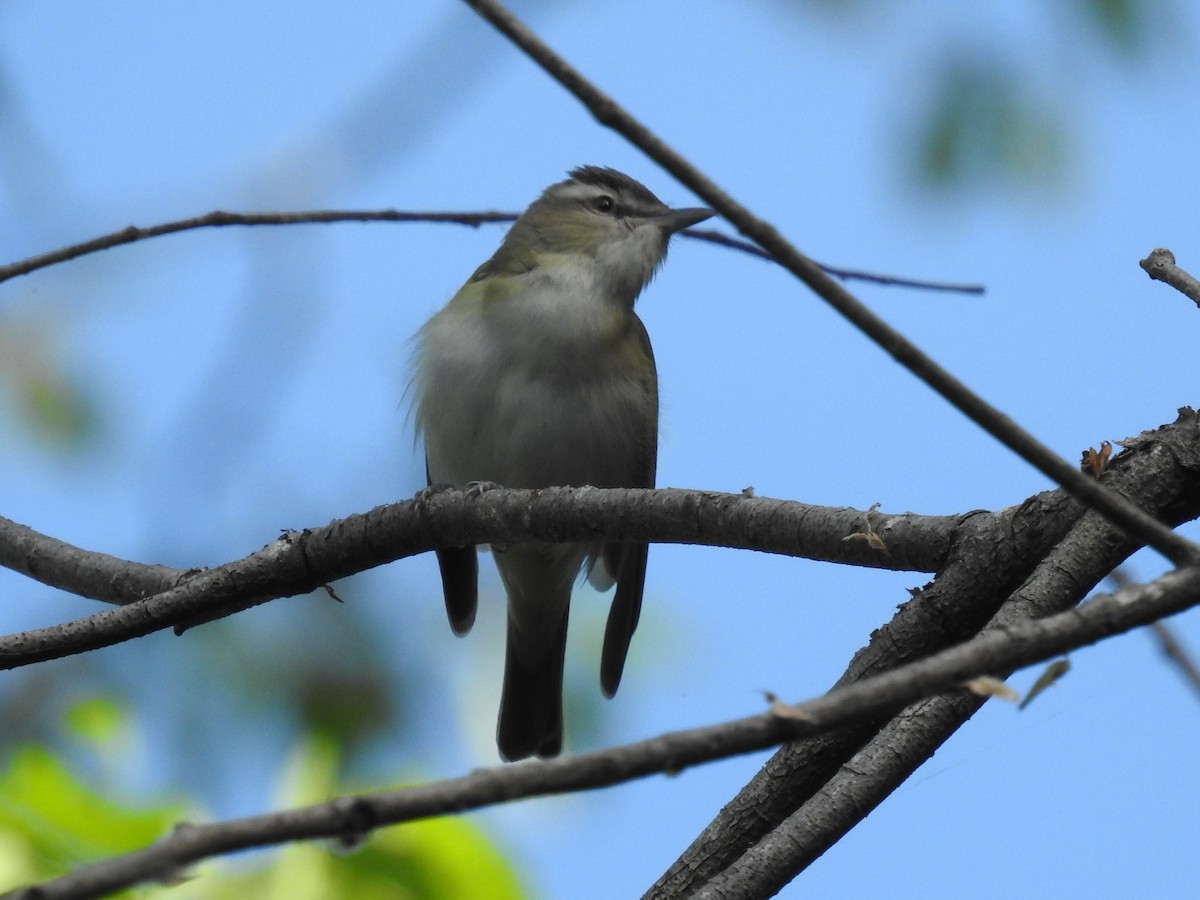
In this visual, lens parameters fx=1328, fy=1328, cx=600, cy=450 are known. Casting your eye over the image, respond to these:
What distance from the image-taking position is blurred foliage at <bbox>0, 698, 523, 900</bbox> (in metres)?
2.82

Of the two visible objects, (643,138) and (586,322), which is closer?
Answer: (643,138)

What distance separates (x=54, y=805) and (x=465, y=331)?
311 centimetres

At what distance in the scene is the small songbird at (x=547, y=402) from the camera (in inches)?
217

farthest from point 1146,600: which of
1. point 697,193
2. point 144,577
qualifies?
point 144,577

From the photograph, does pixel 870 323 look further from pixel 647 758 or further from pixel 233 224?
pixel 233 224

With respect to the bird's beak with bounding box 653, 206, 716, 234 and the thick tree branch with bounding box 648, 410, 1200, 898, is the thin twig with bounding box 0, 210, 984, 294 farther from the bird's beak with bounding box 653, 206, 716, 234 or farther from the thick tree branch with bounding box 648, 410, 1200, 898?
the bird's beak with bounding box 653, 206, 716, 234

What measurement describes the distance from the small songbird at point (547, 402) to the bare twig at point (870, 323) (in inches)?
135

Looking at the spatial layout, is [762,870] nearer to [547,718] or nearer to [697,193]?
[697,193]

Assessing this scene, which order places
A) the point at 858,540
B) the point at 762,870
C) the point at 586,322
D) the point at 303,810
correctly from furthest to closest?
the point at 586,322 < the point at 858,540 < the point at 762,870 < the point at 303,810

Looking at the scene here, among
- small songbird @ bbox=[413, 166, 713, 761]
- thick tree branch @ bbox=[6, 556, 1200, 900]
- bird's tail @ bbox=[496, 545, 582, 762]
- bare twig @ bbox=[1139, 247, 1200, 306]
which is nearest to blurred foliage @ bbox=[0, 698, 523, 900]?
thick tree branch @ bbox=[6, 556, 1200, 900]

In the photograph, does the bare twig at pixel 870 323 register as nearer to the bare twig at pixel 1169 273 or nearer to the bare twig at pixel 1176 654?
the bare twig at pixel 1176 654

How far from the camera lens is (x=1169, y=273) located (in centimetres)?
307

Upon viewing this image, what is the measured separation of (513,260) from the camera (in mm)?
6059

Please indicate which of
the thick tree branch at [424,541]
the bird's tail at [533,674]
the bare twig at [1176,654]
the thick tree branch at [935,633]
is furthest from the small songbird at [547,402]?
the bare twig at [1176,654]
